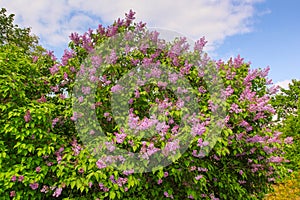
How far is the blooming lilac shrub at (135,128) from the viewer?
12.9ft

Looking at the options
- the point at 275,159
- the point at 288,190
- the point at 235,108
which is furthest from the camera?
the point at 288,190

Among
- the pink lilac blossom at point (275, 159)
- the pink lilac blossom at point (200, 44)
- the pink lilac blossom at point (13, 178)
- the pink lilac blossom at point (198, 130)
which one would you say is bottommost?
the pink lilac blossom at point (275, 159)

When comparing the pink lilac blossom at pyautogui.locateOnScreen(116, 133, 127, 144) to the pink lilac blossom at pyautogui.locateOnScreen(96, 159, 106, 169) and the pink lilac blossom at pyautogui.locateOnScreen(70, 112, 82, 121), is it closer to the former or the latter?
the pink lilac blossom at pyautogui.locateOnScreen(96, 159, 106, 169)

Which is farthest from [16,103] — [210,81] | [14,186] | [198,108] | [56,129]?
[210,81]

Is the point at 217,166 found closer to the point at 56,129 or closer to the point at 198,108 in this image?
the point at 198,108

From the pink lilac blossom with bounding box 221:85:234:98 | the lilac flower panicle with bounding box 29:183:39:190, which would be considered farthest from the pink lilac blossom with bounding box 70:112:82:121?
the pink lilac blossom with bounding box 221:85:234:98

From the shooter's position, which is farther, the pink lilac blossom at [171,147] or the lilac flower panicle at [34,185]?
the lilac flower panicle at [34,185]

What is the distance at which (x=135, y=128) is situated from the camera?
390 centimetres

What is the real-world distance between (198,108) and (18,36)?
58.0ft

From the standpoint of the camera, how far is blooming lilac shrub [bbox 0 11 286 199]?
3932mm

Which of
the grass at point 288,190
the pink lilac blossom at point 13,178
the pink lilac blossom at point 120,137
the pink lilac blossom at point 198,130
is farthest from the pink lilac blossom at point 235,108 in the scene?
the grass at point 288,190

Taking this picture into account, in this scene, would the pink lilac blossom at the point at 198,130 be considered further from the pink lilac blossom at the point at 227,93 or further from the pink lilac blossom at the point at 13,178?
the pink lilac blossom at the point at 13,178

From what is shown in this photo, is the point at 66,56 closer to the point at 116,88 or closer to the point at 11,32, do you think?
the point at 116,88

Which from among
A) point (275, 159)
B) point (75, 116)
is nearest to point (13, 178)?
point (75, 116)
